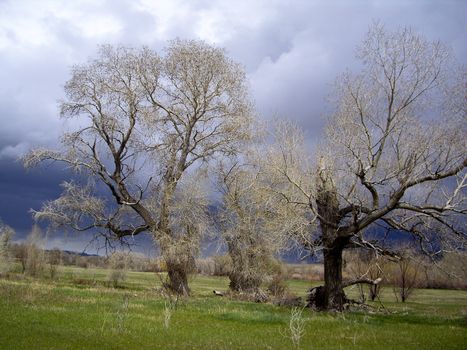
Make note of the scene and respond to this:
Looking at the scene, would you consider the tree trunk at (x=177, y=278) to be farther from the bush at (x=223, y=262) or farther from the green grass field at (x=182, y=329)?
the green grass field at (x=182, y=329)

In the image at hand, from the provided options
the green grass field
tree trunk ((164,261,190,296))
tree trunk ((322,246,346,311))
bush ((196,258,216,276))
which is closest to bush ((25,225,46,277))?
bush ((196,258,216,276))

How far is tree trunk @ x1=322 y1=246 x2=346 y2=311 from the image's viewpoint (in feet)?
79.3

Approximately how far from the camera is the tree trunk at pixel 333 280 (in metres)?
24.2

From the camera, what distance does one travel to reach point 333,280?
24266 mm

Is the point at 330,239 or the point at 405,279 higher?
the point at 330,239

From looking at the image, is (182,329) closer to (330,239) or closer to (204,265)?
(330,239)

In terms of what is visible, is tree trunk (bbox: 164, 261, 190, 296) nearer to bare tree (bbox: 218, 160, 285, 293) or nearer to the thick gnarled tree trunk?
bare tree (bbox: 218, 160, 285, 293)

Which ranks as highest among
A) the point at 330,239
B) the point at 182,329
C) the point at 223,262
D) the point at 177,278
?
the point at 330,239

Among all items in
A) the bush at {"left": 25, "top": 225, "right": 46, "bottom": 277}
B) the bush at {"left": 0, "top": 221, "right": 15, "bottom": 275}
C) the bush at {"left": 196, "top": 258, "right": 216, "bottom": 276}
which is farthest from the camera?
the bush at {"left": 25, "top": 225, "right": 46, "bottom": 277}

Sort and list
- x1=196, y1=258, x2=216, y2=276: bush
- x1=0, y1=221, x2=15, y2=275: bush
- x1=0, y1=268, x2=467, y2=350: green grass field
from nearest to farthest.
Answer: x1=0, y1=268, x2=467, y2=350: green grass field → x1=196, y1=258, x2=216, y2=276: bush → x1=0, y1=221, x2=15, y2=275: bush

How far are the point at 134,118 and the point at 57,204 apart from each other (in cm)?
703

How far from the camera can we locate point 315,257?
78.1 feet

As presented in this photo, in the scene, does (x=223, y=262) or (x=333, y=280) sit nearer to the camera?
(x=333, y=280)

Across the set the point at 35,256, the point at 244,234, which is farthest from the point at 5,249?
the point at 244,234
